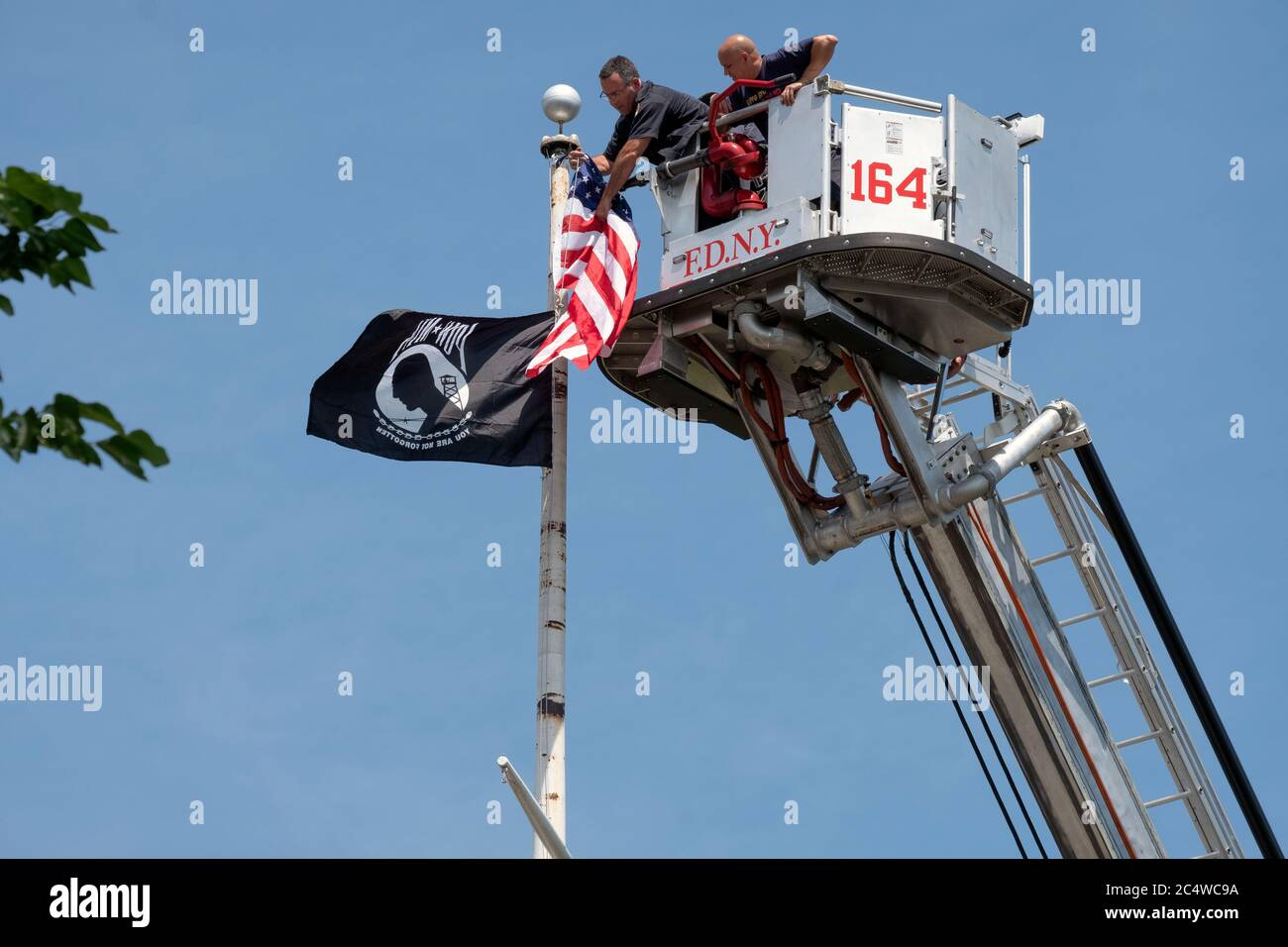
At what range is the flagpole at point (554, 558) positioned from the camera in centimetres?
2084

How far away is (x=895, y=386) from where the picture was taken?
71.8 feet

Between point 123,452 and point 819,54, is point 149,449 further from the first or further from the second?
point 819,54

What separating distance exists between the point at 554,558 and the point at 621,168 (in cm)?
402

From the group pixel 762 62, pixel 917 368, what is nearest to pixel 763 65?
pixel 762 62

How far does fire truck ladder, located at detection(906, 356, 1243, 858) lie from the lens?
71.8ft

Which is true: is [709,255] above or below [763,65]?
below

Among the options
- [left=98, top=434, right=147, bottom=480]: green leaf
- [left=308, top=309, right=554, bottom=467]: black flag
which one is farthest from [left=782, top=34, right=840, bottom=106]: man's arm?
[left=98, top=434, right=147, bottom=480]: green leaf

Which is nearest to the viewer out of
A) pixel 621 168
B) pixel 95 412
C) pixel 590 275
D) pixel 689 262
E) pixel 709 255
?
pixel 95 412

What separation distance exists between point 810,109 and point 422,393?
5.52 meters

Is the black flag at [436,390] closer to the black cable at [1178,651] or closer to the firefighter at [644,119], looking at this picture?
the firefighter at [644,119]

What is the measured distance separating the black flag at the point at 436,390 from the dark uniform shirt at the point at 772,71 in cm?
342

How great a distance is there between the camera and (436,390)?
78.7 feet

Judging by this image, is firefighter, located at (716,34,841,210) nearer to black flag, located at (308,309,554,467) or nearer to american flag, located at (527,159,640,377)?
american flag, located at (527,159,640,377)

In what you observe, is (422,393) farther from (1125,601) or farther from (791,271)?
(1125,601)
